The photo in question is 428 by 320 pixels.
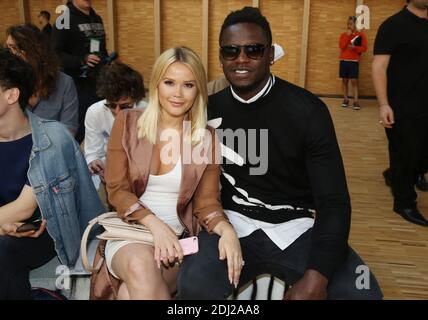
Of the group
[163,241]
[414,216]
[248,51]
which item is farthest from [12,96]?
[414,216]

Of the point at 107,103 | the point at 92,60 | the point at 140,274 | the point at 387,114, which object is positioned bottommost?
the point at 140,274

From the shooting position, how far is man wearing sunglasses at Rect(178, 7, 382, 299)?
192 cm

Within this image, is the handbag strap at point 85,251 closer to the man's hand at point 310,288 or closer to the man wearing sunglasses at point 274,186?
the man wearing sunglasses at point 274,186

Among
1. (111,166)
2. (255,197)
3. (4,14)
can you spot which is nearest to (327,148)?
(255,197)

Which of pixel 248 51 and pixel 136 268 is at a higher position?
pixel 248 51

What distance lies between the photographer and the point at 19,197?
229 cm

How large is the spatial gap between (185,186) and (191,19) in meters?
10.8

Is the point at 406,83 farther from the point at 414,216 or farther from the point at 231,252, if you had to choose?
the point at 231,252

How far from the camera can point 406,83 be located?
4078mm

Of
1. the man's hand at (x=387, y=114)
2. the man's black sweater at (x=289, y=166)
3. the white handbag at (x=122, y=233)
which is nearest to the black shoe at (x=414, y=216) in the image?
the man's hand at (x=387, y=114)

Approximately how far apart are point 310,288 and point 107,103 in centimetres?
228

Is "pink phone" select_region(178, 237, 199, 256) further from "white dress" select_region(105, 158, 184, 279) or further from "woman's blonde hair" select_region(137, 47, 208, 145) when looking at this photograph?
"woman's blonde hair" select_region(137, 47, 208, 145)

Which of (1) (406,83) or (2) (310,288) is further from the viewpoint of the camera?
(1) (406,83)
